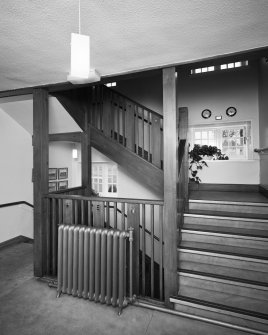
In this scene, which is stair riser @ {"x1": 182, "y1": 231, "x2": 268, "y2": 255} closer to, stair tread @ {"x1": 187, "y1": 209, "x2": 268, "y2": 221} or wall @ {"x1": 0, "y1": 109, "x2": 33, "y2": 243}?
stair tread @ {"x1": 187, "y1": 209, "x2": 268, "y2": 221}

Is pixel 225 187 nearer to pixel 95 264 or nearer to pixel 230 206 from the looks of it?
pixel 230 206

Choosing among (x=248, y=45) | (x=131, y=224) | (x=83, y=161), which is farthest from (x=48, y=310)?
(x=248, y=45)

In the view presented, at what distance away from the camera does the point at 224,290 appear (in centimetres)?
225

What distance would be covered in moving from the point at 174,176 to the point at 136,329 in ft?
4.89

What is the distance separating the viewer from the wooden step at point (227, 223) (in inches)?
108

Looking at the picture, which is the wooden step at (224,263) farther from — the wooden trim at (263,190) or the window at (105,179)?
the window at (105,179)

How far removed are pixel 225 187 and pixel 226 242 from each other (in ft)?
8.23

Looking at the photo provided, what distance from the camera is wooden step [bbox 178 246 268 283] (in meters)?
2.27

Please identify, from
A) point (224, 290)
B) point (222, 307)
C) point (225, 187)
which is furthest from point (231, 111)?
point (222, 307)

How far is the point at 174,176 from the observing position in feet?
7.52

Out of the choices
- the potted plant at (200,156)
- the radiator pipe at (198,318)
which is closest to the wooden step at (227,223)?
the radiator pipe at (198,318)

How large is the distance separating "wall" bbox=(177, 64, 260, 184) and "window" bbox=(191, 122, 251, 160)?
0.18 meters

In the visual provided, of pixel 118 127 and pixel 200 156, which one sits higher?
pixel 118 127

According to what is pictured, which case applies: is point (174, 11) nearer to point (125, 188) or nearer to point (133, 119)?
point (133, 119)
